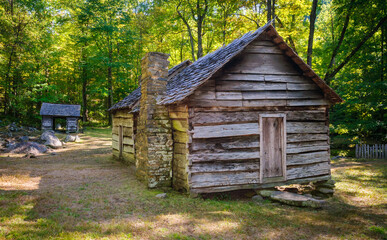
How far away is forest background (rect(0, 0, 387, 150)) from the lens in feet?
51.4

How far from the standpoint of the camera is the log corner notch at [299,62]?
25.2 ft

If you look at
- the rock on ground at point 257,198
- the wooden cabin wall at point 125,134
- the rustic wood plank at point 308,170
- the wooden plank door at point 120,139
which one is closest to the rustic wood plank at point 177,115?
the rock on ground at point 257,198

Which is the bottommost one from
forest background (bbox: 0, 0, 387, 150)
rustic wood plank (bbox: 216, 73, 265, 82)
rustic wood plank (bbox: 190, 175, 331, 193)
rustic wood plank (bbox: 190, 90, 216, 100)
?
rustic wood plank (bbox: 190, 175, 331, 193)

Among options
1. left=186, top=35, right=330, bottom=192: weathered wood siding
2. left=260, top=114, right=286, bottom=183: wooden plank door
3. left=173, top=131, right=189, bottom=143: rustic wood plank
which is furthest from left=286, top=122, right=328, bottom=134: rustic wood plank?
left=173, top=131, right=189, bottom=143: rustic wood plank

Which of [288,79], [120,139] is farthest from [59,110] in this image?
[288,79]

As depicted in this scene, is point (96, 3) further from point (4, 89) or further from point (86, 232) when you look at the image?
point (86, 232)

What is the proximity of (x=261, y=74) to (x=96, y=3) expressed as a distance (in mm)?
26632

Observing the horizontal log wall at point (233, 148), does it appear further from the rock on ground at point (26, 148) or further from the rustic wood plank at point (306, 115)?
the rock on ground at point (26, 148)

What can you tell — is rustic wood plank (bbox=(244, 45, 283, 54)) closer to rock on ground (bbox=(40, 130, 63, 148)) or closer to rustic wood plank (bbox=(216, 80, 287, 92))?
rustic wood plank (bbox=(216, 80, 287, 92))

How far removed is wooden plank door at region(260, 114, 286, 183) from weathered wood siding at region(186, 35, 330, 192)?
0.67 feet

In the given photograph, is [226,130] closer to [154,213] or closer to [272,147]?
[272,147]

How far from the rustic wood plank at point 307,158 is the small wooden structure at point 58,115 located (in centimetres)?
2495

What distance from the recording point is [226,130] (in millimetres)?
7328

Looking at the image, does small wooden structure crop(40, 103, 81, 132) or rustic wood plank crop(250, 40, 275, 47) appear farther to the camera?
small wooden structure crop(40, 103, 81, 132)
